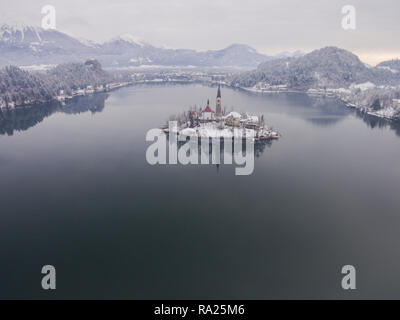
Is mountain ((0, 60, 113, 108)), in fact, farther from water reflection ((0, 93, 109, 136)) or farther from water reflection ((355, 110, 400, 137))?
water reflection ((355, 110, 400, 137))

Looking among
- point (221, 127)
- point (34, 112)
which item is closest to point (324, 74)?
point (221, 127)

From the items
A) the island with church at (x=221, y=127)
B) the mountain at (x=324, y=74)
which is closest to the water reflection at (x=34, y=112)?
the island with church at (x=221, y=127)

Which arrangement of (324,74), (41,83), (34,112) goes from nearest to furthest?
(34,112)
(41,83)
(324,74)

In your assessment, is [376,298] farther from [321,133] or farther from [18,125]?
[18,125]

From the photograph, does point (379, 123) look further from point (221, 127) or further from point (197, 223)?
point (197, 223)

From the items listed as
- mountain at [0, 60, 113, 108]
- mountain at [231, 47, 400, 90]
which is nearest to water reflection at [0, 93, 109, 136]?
mountain at [0, 60, 113, 108]

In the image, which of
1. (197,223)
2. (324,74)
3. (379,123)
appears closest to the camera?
(197,223)
